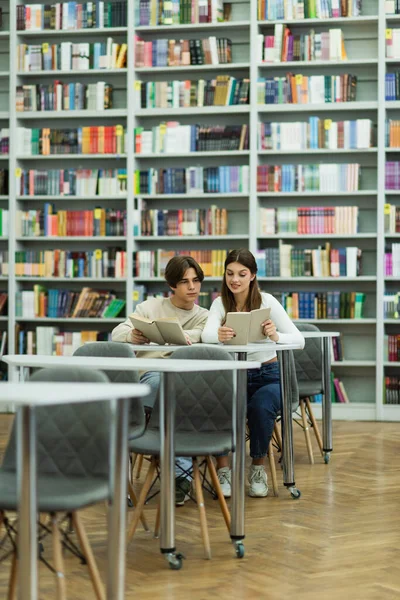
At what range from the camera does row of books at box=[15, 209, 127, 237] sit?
26.2 ft

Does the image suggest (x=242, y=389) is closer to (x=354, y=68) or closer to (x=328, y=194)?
(x=328, y=194)

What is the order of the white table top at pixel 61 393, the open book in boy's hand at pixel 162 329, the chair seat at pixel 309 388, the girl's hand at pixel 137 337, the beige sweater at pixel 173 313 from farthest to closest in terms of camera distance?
the chair seat at pixel 309 388 → the beige sweater at pixel 173 313 → the girl's hand at pixel 137 337 → the open book in boy's hand at pixel 162 329 → the white table top at pixel 61 393

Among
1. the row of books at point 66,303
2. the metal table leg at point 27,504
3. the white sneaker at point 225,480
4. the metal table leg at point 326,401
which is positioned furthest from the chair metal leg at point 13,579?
the row of books at point 66,303

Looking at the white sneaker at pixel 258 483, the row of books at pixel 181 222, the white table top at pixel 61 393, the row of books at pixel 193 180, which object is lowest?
the white sneaker at pixel 258 483

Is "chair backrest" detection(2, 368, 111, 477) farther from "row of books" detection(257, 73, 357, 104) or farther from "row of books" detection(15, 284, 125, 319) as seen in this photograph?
"row of books" detection(257, 73, 357, 104)

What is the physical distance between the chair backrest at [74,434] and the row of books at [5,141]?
18.3ft

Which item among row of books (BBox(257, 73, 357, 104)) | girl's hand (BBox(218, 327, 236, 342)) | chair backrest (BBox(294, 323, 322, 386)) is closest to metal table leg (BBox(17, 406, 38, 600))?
girl's hand (BBox(218, 327, 236, 342))

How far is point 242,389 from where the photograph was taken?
3.59m

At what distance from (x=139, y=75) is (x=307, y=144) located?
157cm

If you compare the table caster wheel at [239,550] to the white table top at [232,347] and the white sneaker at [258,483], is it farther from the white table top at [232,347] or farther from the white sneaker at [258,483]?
the white sneaker at [258,483]

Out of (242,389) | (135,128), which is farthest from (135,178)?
(242,389)

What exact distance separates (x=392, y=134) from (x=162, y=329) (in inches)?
151

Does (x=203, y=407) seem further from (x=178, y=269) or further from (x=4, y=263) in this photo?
(x=4, y=263)

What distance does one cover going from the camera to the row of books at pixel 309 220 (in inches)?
302
